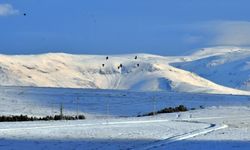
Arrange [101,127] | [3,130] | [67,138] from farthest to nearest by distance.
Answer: [101,127] → [3,130] → [67,138]

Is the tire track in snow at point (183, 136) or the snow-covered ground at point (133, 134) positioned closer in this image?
the tire track in snow at point (183, 136)

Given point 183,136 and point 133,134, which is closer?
point 183,136

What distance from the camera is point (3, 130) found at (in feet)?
86.1

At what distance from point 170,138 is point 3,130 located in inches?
239

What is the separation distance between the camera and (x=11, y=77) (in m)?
186

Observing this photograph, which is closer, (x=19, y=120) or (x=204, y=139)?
(x=204, y=139)

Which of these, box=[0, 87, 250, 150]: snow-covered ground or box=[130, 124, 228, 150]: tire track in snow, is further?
box=[0, 87, 250, 150]: snow-covered ground

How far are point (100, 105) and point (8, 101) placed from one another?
6764mm
